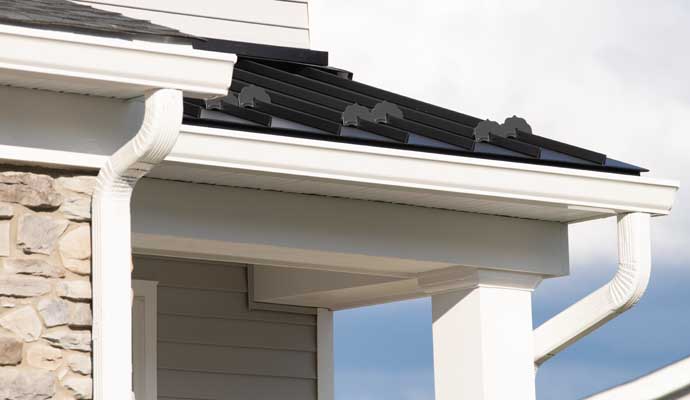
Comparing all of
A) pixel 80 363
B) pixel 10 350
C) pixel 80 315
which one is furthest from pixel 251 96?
pixel 10 350

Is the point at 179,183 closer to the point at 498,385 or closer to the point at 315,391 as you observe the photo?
the point at 498,385

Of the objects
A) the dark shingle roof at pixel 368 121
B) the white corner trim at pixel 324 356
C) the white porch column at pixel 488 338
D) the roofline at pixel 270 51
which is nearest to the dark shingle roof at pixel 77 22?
the dark shingle roof at pixel 368 121

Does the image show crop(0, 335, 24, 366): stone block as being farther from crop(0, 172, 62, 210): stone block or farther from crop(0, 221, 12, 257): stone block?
crop(0, 172, 62, 210): stone block

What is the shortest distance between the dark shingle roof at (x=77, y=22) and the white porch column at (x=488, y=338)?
7.42 ft

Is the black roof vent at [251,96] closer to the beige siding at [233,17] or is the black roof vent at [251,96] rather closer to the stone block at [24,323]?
the stone block at [24,323]

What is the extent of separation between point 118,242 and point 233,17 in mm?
3827

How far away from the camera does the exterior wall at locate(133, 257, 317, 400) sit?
809 centimetres

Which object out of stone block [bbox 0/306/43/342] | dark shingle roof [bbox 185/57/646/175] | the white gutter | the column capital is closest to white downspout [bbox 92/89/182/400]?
stone block [bbox 0/306/43/342]

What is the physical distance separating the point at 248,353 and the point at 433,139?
Result: 227 cm

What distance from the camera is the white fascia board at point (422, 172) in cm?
595

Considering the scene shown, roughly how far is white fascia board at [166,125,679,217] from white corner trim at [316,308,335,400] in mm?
2071

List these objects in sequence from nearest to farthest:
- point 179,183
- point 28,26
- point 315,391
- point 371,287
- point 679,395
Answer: point 679,395
point 28,26
point 179,183
point 371,287
point 315,391

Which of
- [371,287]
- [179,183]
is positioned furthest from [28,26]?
[371,287]

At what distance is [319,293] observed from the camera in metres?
8.16
